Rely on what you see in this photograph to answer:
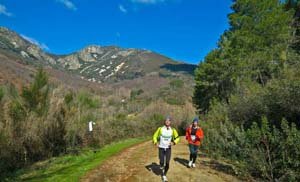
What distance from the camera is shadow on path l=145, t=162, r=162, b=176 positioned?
12030 millimetres

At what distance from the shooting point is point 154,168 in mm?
13008

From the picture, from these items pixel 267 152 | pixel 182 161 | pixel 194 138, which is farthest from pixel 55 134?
pixel 267 152

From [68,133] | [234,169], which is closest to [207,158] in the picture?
[234,169]

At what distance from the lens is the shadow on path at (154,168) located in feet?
39.5

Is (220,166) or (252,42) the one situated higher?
(252,42)

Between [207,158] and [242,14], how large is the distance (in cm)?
2129

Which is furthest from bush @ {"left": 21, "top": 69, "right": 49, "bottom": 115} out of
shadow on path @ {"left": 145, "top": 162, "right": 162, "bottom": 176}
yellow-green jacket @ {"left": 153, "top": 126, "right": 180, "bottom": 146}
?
yellow-green jacket @ {"left": 153, "top": 126, "right": 180, "bottom": 146}

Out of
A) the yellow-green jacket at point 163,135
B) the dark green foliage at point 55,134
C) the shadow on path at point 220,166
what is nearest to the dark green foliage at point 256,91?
the shadow on path at point 220,166

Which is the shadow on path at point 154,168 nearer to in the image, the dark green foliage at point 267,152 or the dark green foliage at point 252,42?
the dark green foliage at point 267,152

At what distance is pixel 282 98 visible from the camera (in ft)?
42.3

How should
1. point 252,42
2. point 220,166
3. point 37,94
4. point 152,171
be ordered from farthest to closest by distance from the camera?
point 252,42 → point 37,94 → point 220,166 → point 152,171

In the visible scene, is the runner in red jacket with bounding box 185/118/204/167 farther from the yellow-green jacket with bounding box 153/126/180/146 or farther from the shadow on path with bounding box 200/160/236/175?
the yellow-green jacket with bounding box 153/126/180/146

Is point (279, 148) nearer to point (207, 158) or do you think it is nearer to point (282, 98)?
point (282, 98)

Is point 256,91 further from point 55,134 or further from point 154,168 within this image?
point 55,134
